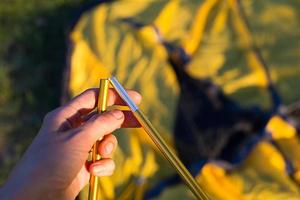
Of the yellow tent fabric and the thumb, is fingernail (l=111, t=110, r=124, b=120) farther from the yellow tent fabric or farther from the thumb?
the yellow tent fabric

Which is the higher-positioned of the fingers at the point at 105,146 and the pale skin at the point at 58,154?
the pale skin at the point at 58,154

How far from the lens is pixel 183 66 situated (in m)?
1.61

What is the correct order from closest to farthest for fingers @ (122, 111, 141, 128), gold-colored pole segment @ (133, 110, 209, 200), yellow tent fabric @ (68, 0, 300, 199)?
gold-colored pole segment @ (133, 110, 209, 200)
fingers @ (122, 111, 141, 128)
yellow tent fabric @ (68, 0, 300, 199)

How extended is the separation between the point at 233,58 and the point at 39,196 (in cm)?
89

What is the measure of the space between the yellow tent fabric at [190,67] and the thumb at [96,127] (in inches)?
19.7

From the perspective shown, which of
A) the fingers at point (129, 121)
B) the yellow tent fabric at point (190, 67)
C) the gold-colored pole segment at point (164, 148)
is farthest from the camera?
the yellow tent fabric at point (190, 67)

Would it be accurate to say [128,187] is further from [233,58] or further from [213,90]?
[233,58]

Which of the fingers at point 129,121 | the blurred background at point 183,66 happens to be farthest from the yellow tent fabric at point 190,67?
the fingers at point 129,121

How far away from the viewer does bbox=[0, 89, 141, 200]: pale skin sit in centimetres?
91

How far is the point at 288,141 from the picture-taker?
145cm

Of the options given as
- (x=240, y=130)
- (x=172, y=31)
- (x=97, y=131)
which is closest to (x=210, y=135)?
(x=240, y=130)

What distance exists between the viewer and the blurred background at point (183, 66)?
58.4 inches

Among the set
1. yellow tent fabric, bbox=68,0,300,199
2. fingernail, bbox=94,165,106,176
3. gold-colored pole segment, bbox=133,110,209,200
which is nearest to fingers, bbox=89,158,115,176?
fingernail, bbox=94,165,106,176

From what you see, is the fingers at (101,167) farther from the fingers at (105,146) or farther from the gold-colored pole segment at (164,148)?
the gold-colored pole segment at (164,148)
